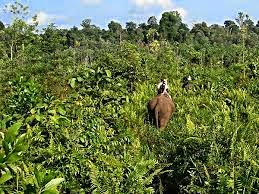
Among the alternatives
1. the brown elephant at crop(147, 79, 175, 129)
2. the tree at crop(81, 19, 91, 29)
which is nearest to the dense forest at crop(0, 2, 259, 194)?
the brown elephant at crop(147, 79, 175, 129)

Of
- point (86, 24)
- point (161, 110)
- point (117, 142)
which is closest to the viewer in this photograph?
point (117, 142)

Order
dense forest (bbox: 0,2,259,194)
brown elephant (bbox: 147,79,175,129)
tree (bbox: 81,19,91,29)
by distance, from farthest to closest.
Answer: tree (bbox: 81,19,91,29) → brown elephant (bbox: 147,79,175,129) → dense forest (bbox: 0,2,259,194)

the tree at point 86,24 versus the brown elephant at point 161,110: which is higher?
the tree at point 86,24

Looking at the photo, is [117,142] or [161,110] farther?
[161,110]

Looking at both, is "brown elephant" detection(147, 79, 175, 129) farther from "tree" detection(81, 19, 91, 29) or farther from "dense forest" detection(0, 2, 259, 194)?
"tree" detection(81, 19, 91, 29)

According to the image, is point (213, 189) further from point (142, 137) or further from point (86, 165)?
point (142, 137)

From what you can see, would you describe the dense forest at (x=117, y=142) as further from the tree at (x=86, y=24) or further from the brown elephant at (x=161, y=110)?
the tree at (x=86, y=24)

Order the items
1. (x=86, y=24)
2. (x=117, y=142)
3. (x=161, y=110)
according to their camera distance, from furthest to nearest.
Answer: (x=86, y=24), (x=161, y=110), (x=117, y=142)

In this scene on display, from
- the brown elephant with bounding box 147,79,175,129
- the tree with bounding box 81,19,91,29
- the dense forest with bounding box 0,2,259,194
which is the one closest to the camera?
the dense forest with bounding box 0,2,259,194

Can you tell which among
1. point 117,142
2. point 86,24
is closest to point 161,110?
point 117,142

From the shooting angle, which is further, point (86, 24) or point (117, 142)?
point (86, 24)

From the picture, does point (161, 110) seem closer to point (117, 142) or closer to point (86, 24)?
point (117, 142)

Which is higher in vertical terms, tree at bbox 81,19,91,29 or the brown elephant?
tree at bbox 81,19,91,29

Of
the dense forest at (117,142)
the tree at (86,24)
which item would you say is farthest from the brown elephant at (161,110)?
the tree at (86,24)
